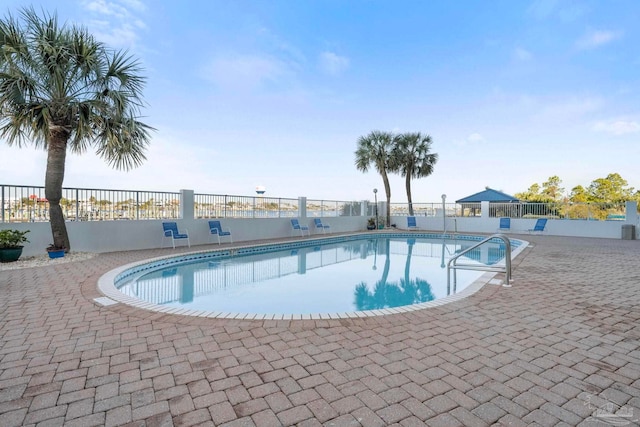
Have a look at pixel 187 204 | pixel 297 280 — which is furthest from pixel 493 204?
pixel 187 204

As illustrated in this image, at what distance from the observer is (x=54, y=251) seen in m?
7.14

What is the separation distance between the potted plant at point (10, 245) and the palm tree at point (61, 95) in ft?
2.22

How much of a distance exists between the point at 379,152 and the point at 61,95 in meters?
15.3

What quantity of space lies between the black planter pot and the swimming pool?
8.16ft

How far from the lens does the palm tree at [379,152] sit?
19.1 meters

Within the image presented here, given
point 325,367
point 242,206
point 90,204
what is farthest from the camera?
point 242,206

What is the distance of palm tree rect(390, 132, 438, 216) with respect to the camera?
1986 cm

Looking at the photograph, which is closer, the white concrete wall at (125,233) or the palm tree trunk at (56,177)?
the palm tree trunk at (56,177)

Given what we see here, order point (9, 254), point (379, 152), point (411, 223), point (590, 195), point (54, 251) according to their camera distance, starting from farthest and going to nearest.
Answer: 1. point (590, 195)
2. point (379, 152)
3. point (411, 223)
4. point (54, 251)
5. point (9, 254)

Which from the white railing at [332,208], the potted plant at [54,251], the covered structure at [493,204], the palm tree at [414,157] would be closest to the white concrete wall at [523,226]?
the covered structure at [493,204]

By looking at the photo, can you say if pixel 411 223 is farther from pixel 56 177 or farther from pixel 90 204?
pixel 56 177

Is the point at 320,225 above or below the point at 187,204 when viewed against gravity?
below

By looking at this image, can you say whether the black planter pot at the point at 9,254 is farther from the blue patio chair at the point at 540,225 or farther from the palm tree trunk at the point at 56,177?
the blue patio chair at the point at 540,225

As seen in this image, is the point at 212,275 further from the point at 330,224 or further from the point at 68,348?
the point at 330,224
